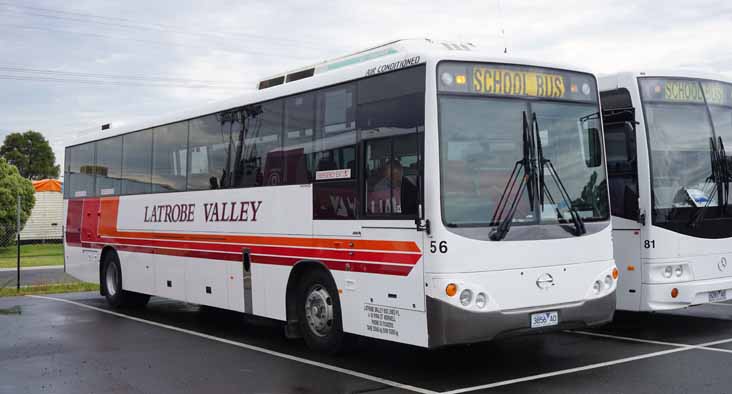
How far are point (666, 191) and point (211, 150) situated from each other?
256 inches

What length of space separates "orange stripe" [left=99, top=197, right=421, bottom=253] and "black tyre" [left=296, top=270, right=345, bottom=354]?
422mm

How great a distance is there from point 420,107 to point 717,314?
744 cm

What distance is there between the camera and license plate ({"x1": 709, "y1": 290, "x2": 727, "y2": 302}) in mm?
10734

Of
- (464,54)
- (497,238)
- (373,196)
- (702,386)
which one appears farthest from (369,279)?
(702,386)

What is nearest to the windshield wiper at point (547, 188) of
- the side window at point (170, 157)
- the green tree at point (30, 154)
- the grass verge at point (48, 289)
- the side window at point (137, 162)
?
the side window at point (170, 157)

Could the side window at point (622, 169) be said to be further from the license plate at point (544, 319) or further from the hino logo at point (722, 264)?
the license plate at point (544, 319)

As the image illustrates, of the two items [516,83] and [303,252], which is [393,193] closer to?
[516,83]

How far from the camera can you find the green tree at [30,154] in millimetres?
76062

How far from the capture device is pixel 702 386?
305 inches

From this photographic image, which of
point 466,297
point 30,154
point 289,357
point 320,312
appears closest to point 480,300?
point 466,297

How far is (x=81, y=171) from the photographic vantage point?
683 inches

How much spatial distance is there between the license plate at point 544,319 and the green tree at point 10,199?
119 feet

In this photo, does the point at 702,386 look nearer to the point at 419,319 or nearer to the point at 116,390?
the point at 419,319

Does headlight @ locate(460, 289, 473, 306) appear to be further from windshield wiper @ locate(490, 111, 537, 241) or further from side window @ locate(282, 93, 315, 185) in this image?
side window @ locate(282, 93, 315, 185)
